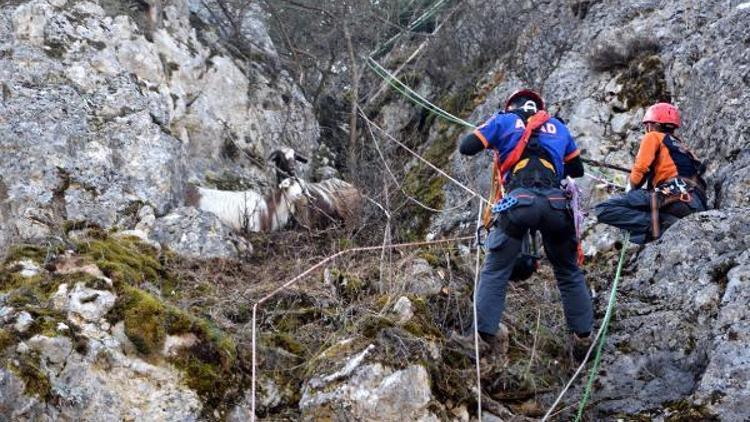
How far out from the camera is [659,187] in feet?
21.6

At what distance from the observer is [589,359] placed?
18.4ft

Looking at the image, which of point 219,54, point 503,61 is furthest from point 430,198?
point 219,54

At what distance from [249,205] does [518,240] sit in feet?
12.8

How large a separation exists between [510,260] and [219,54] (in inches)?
259

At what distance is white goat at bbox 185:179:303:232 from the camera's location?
8.45 meters

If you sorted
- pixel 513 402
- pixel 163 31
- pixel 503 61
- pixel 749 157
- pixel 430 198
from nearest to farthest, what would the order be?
1. pixel 513 402
2. pixel 749 157
3. pixel 430 198
4. pixel 163 31
5. pixel 503 61

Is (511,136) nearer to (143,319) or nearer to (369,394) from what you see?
(369,394)

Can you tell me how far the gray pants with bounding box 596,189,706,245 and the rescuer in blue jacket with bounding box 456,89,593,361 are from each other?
1.13 metres

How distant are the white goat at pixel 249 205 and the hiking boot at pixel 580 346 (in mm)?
3827

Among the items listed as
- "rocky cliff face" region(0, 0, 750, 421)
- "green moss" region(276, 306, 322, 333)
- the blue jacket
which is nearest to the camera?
"rocky cliff face" region(0, 0, 750, 421)

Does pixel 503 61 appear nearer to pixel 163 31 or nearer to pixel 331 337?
pixel 163 31

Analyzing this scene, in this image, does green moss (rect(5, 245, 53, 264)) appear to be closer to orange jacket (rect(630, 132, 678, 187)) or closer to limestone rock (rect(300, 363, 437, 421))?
limestone rock (rect(300, 363, 437, 421))

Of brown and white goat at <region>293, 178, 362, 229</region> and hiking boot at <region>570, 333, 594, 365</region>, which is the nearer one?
hiking boot at <region>570, 333, 594, 365</region>

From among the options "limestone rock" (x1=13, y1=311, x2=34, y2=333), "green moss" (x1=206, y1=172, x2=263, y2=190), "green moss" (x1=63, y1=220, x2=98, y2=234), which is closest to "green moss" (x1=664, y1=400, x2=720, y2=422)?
"limestone rock" (x1=13, y1=311, x2=34, y2=333)
